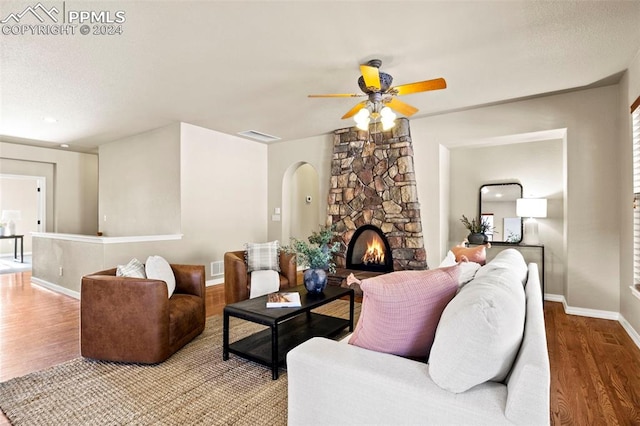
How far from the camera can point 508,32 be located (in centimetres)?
262

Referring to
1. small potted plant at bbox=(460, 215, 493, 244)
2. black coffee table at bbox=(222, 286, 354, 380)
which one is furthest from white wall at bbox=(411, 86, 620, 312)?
black coffee table at bbox=(222, 286, 354, 380)

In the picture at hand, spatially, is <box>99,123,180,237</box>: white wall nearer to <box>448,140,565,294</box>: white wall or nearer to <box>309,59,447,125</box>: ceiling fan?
<box>309,59,447,125</box>: ceiling fan

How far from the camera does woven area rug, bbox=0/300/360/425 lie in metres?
1.96

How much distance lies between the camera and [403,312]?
4.66 ft

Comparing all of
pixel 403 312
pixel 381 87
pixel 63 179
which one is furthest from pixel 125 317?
pixel 63 179

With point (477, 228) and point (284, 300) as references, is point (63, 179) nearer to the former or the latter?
point (284, 300)

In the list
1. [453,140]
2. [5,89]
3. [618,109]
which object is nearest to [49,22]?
[5,89]

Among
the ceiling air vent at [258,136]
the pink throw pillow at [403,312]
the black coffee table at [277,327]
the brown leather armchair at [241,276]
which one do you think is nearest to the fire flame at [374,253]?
the brown leather armchair at [241,276]

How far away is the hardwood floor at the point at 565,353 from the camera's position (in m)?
2.11

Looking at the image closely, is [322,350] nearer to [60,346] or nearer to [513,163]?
[60,346]

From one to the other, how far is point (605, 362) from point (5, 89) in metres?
6.56

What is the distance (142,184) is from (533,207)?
6268 mm

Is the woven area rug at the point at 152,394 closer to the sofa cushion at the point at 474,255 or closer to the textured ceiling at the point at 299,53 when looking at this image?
the sofa cushion at the point at 474,255

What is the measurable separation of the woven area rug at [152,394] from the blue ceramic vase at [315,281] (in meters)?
0.81
